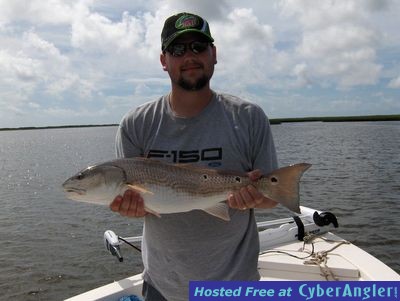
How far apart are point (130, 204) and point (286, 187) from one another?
130 centimetres

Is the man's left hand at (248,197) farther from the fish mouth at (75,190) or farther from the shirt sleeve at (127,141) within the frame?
the fish mouth at (75,190)

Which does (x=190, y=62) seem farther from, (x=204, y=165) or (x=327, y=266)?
(x=327, y=266)

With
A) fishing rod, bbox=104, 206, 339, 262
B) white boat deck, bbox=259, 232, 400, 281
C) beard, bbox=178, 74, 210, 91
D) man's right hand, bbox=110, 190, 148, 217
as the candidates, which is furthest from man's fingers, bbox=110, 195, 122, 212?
fishing rod, bbox=104, 206, 339, 262

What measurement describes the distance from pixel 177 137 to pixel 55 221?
14.8 m

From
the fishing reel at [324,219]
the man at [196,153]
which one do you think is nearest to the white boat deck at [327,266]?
the fishing reel at [324,219]

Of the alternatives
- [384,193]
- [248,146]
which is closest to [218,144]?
[248,146]

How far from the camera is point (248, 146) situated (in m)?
3.54

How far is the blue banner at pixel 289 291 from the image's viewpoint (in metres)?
3.15

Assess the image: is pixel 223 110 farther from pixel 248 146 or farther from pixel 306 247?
pixel 306 247

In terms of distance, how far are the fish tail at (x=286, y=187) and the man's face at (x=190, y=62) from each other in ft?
3.24

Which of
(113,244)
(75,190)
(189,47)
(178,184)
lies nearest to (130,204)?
(178,184)

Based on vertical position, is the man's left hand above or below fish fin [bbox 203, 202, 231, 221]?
above

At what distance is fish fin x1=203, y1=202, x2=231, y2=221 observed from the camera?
11.2ft

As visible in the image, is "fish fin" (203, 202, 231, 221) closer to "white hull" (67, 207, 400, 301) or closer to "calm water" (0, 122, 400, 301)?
Result: "white hull" (67, 207, 400, 301)
